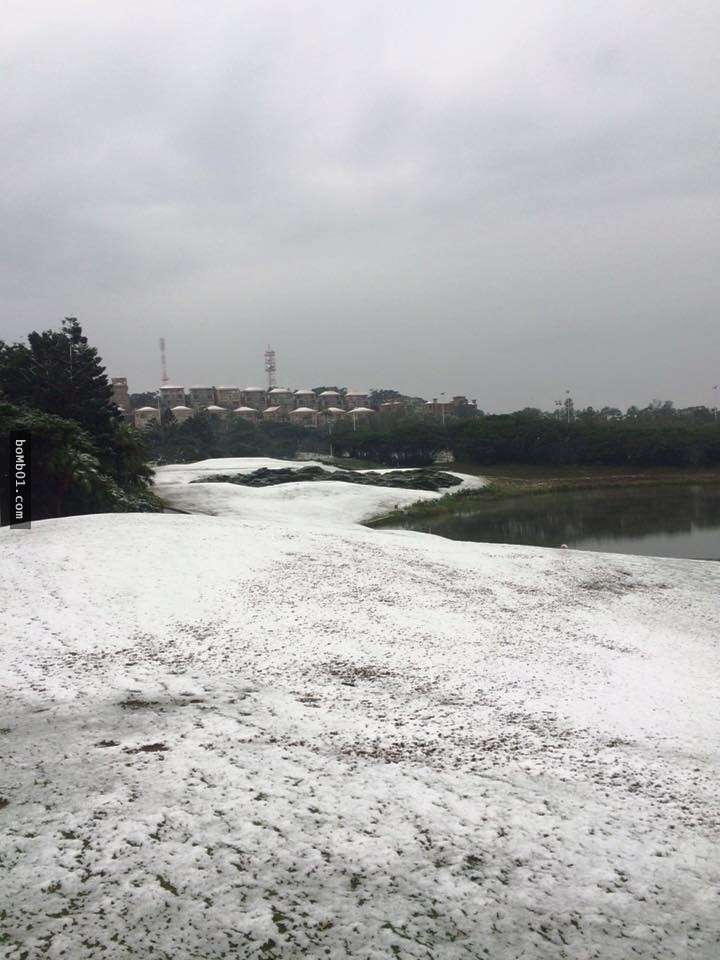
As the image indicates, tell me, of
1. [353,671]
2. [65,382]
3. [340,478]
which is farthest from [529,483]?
[353,671]

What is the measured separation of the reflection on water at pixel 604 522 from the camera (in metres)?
31.6

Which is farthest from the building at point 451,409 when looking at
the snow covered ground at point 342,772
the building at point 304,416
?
the snow covered ground at point 342,772

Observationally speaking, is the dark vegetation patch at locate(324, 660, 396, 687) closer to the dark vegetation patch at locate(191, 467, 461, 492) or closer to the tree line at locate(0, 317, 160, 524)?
the tree line at locate(0, 317, 160, 524)

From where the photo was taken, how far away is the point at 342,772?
294 inches

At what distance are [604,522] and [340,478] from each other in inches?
982

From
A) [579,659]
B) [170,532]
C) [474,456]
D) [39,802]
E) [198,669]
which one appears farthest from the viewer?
[474,456]

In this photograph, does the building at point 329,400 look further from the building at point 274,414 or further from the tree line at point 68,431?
the tree line at point 68,431

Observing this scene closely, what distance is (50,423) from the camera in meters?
27.5

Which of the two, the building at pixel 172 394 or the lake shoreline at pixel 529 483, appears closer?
the lake shoreline at pixel 529 483

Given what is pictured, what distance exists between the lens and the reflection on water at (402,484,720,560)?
31578 millimetres

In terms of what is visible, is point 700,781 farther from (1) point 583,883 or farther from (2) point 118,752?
(2) point 118,752

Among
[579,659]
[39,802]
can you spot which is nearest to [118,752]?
[39,802]

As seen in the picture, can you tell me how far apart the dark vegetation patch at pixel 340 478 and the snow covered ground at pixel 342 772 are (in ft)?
131

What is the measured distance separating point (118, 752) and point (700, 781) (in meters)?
6.78
